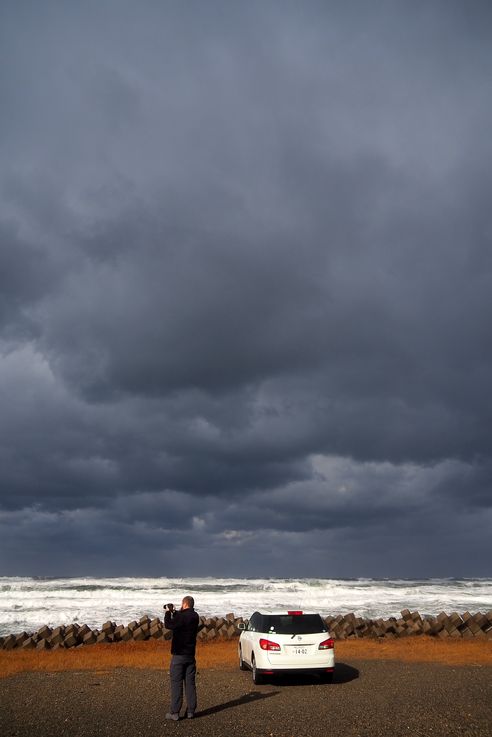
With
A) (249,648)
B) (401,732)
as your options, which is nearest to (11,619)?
(249,648)

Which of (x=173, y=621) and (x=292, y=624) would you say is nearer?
(x=173, y=621)

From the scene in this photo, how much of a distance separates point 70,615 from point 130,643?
37.9 feet

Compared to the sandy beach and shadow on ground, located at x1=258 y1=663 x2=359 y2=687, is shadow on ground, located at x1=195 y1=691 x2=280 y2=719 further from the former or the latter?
shadow on ground, located at x1=258 y1=663 x2=359 y2=687

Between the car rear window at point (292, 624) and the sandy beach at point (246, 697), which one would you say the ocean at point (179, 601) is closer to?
the sandy beach at point (246, 697)

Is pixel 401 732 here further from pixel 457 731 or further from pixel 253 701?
pixel 253 701

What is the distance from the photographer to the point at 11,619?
33.3 m

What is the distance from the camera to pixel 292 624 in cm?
1547

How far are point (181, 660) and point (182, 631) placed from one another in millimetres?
517

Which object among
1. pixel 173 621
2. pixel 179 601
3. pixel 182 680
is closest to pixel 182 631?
pixel 173 621

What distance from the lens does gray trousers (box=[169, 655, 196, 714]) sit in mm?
11266

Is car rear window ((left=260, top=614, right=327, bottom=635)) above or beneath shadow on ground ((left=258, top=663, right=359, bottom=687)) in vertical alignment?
above

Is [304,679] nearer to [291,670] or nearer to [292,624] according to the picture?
[291,670]

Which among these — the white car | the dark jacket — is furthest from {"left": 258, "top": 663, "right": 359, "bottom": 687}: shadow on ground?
the dark jacket

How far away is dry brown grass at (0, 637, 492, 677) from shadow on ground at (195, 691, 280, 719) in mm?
5822
